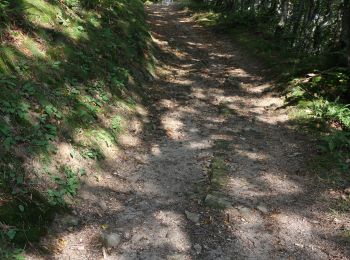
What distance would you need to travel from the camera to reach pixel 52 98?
7.02 meters

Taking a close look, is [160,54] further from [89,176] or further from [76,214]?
[76,214]

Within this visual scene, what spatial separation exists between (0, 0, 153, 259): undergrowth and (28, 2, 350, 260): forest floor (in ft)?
1.80

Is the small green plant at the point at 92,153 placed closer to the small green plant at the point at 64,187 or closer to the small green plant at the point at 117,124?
the small green plant at the point at 64,187

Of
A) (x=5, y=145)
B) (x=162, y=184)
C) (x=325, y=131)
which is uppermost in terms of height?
(x=5, y=145)

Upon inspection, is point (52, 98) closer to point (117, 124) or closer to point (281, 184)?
point (117, 124)

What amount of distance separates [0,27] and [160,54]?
821cm

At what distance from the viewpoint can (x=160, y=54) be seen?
14.8 meters

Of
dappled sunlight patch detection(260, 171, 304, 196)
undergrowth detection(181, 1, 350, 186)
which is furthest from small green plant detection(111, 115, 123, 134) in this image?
undergrowth detection(181, 1, 350, 186)

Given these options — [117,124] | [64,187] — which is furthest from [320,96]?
[64,187]

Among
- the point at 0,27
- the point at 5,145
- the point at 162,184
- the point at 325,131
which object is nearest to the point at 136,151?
the point at 162,184

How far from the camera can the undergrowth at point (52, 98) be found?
17.4 ft

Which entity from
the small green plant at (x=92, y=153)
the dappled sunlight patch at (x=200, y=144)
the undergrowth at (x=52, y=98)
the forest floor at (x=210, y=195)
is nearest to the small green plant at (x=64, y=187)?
the undergrowth at (x=52, y=98)

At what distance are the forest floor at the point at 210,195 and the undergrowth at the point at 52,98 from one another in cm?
55

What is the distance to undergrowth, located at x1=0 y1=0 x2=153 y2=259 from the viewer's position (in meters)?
5.29
